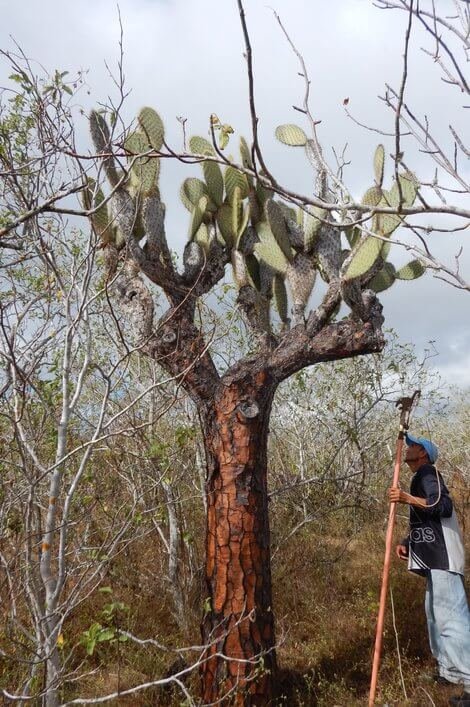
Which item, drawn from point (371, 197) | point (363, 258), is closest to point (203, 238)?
point (363, 258)

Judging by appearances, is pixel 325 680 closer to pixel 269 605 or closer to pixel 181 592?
pixel 269 605

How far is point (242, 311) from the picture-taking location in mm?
4918

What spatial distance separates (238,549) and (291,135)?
3.52 metres

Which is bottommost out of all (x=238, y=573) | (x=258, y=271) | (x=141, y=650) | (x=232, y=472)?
(x=141, y=650)

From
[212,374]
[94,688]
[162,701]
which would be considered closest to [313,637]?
[162,701]

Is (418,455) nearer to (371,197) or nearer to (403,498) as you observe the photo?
(403,498)

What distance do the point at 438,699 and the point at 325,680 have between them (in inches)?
30.9

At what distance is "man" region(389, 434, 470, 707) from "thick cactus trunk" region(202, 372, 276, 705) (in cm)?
103

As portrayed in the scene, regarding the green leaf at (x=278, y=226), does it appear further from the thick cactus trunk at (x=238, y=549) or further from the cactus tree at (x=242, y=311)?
the thick cactus trunk at (x=238, y=549)

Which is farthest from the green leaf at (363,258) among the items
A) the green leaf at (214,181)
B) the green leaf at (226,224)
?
the green leaf at (214,181)

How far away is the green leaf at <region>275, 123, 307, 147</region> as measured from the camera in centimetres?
489

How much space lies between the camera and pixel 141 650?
469cm

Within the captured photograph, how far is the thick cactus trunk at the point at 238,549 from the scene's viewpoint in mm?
3746

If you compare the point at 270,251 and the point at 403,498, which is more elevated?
the point at 270,251
